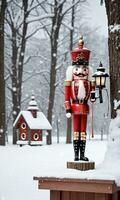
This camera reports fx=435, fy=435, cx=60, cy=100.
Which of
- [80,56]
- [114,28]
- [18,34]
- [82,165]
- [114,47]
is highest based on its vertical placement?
[18,34]

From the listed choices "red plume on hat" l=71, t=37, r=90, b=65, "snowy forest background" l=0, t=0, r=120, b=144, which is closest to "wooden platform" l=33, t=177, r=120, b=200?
"red plume on hat" l=71, t=37, r=90, b=65

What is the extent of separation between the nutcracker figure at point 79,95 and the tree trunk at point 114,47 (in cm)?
45

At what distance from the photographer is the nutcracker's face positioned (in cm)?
502

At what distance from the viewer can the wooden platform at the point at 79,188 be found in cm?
428

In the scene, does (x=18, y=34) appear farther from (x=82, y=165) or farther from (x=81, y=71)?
(x=82, y=165)

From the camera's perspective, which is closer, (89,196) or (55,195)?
(89,196)

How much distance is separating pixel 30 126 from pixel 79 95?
13.4 m

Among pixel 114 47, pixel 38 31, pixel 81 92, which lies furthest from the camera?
pixel 38 31

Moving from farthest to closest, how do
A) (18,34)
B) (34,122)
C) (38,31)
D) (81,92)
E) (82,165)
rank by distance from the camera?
(38,31) < (18,34) < (34,122) < (81,92) < (82,165)

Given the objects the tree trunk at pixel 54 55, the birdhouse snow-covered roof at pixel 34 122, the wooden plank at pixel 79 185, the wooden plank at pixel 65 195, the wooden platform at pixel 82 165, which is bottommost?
the wooden plank at pixel 65 195

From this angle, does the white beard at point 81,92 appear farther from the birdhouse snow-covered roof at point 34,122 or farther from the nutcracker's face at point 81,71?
the birdhouse snow-covered roof at point 34,122

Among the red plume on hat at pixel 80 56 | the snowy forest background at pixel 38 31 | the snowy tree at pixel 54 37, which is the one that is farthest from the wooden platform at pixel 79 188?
the snowy tree at pixel 54 37

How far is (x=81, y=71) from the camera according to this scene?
5023 mm

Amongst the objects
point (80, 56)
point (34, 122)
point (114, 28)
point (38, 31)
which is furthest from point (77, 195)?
point (38, 31)
